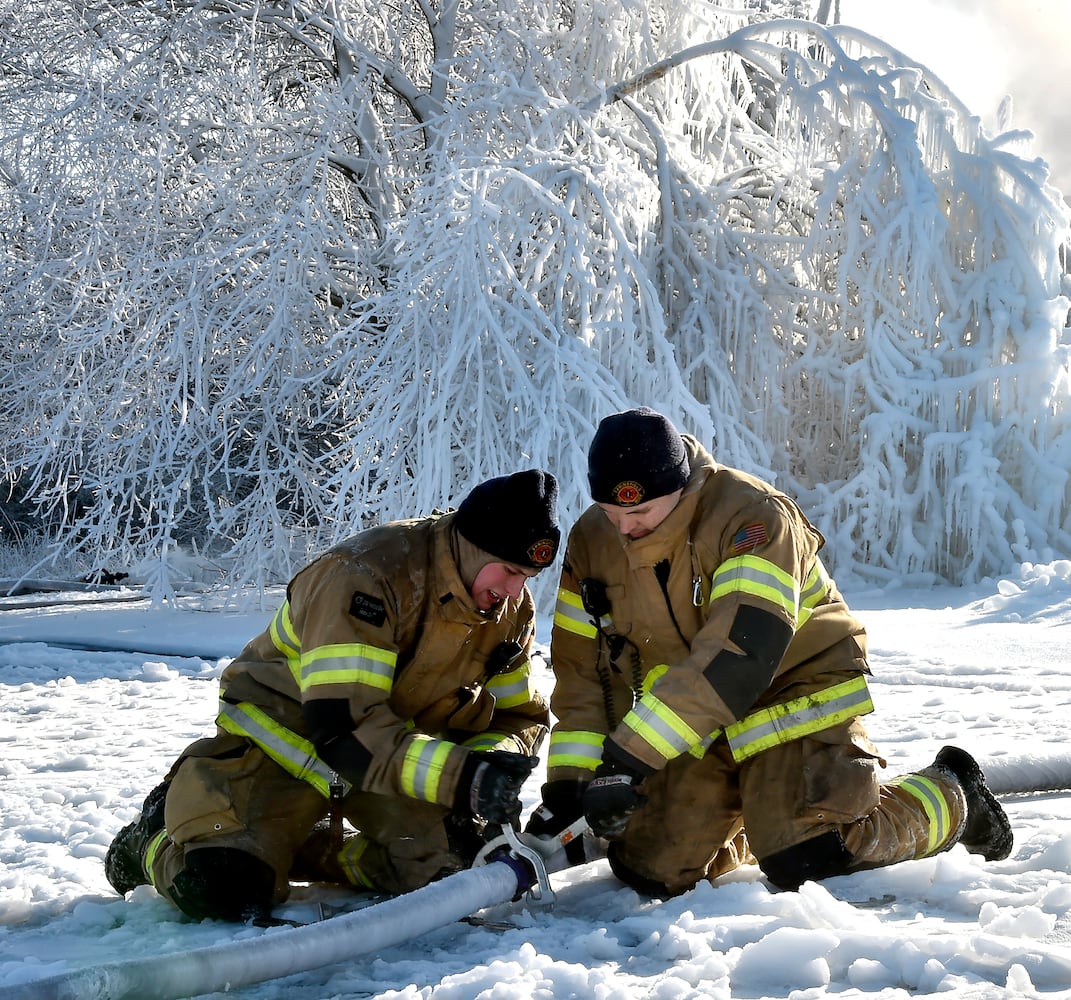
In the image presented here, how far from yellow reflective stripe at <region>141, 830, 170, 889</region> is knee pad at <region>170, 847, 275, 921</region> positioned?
129 millimetres

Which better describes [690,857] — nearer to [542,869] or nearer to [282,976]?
[542,869]

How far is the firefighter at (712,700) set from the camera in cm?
275

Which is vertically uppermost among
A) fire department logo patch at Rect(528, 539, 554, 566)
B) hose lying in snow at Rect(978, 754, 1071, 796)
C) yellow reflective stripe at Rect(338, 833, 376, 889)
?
fire department logo patch at Rect(528, 539, 554, 566)

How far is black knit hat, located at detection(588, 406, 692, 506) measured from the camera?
9.37ft

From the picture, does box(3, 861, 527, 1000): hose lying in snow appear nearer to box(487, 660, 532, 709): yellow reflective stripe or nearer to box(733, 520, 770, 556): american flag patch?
box(487, 660, 532, 709): yellow reflective stripe

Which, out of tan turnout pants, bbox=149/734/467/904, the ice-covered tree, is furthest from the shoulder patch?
the ice-covered tree

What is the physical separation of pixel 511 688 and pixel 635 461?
0.85 meters

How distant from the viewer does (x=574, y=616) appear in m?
3.21

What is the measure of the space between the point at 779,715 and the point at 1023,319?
284 inches

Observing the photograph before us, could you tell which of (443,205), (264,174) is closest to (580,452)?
(443,205)

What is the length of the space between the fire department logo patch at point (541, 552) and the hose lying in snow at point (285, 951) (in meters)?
0.72

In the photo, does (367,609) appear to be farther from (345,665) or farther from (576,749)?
(576,749)

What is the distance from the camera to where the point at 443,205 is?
7375mm

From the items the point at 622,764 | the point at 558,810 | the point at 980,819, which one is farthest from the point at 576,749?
the point at 980,819
